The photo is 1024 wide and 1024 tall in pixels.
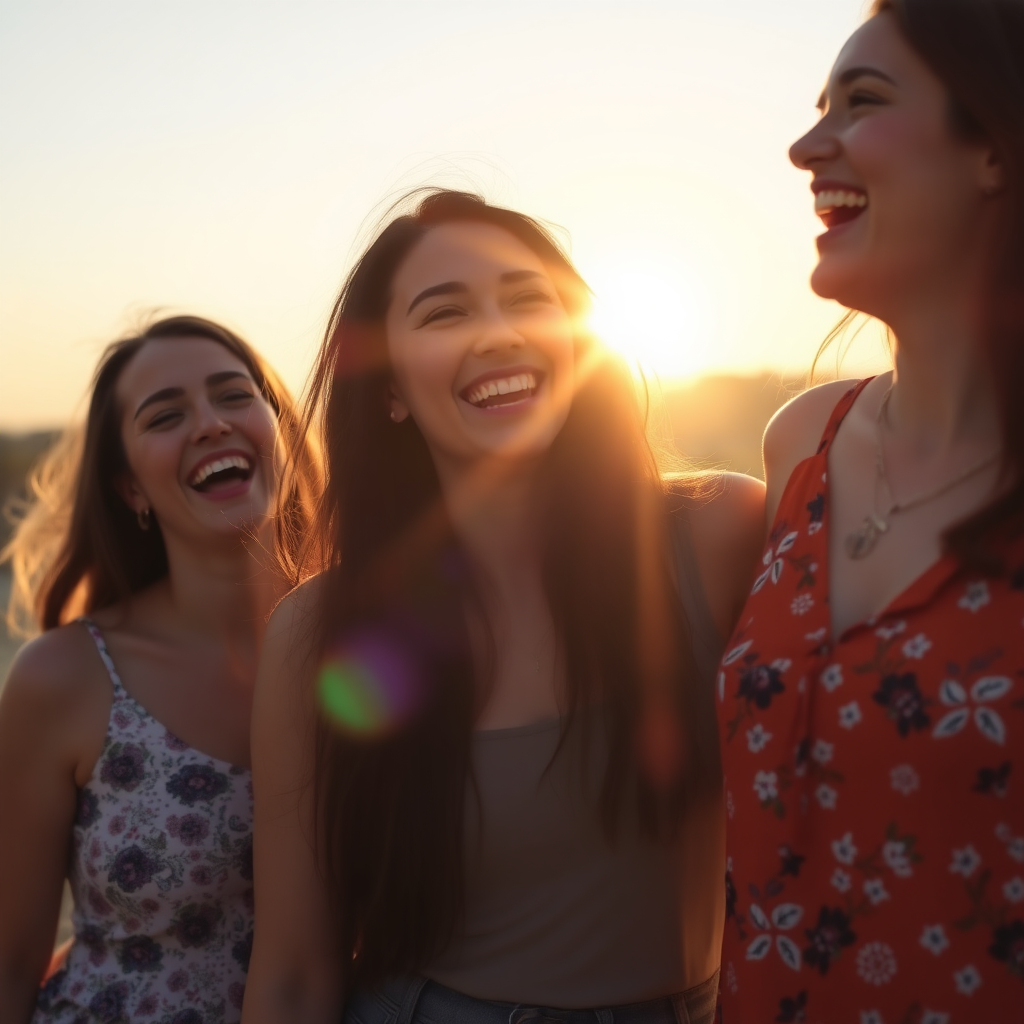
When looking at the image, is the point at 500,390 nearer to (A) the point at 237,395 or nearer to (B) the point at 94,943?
(A) the point at 237,395

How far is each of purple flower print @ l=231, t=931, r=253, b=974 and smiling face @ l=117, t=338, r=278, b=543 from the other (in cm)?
114

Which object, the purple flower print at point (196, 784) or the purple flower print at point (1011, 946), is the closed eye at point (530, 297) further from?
the purple flower print at point (1011, 946)

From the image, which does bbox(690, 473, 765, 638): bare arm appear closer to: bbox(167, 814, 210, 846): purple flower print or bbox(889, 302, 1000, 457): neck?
bbox(889, 302, 1000, 457): neck

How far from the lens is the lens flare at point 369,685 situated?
248 cm

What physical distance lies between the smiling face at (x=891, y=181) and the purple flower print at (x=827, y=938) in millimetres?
1093

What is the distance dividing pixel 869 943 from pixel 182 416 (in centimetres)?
247

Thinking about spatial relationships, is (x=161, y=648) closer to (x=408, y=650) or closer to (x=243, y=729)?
(x=243, y=729)

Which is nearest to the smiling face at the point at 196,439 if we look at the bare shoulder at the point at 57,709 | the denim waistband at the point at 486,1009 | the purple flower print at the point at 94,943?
the bare shoulder at the point at 57,709

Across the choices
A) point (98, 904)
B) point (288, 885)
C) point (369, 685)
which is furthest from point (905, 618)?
point (98, 904)

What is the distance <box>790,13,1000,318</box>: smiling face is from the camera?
1.84 metres

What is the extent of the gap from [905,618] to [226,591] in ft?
6.90

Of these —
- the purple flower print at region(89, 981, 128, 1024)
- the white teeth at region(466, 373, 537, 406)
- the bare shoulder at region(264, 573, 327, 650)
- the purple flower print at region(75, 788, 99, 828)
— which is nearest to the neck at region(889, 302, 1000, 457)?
the white teeth at region(466, 373, 537, 406)

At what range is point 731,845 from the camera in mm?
1955

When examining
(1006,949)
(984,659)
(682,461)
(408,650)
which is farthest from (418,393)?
(1006,949)
